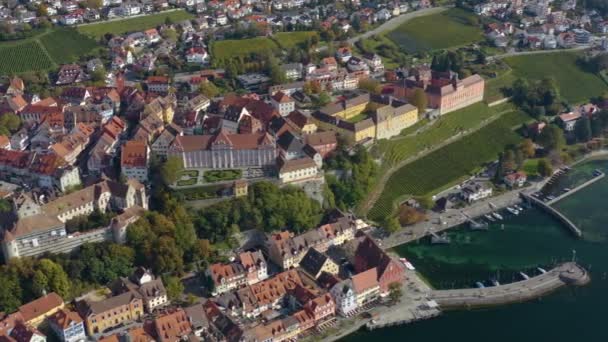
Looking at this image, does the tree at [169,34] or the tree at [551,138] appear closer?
the tree at [551,138]

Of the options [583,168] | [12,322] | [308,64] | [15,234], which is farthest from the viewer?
[308,64]

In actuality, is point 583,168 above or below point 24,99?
below

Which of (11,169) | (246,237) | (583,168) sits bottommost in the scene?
(583,168)

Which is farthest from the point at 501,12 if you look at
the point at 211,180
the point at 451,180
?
the point at 211,180

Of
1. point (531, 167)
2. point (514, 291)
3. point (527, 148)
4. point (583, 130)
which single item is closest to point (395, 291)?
point (514, 291)

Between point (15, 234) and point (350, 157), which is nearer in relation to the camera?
point (15, 234)

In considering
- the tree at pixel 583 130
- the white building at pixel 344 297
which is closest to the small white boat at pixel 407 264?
the white building at pixel 344 297

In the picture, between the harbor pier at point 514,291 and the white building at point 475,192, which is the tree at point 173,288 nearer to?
the harbor pier at point 514,291

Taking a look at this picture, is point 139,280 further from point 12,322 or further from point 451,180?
point 451,180
